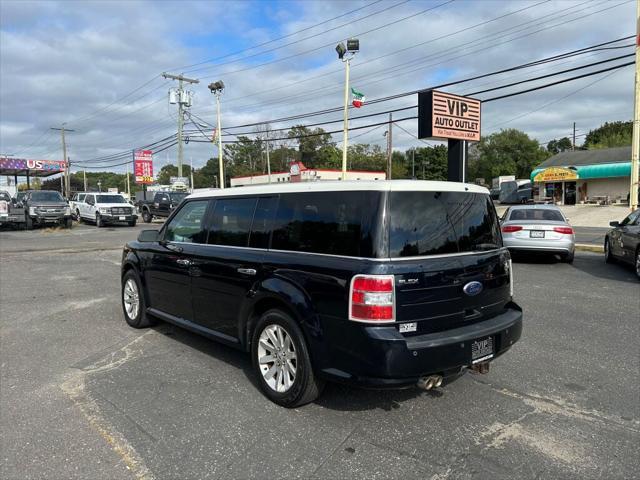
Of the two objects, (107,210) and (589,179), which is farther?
(589,179)

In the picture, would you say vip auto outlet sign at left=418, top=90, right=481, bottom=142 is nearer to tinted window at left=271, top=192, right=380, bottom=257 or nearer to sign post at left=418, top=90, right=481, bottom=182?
sign post at left=418, top=90, right=481, bottom=182

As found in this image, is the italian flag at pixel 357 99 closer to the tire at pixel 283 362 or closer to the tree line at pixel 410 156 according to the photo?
the tire at pixel 283 362

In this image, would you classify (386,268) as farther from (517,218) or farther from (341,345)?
(517,218)

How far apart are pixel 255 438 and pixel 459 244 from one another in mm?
2123

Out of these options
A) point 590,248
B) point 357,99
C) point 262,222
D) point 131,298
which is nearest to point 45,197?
point 357,99

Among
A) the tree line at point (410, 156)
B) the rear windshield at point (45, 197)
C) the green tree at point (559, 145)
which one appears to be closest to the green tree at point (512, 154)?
the tree line at point (410, 156)

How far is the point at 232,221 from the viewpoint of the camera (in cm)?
464

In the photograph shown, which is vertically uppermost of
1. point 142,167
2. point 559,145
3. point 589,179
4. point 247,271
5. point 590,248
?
point 559,145

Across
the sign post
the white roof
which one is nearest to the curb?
the sign post

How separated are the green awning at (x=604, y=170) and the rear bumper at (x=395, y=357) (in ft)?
154

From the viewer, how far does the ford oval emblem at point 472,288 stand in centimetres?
368

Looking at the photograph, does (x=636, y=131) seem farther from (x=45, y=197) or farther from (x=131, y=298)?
(x=45, y=197)

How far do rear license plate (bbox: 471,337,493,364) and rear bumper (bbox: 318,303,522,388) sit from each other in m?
0.05

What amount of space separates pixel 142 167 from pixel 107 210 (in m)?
32.1
